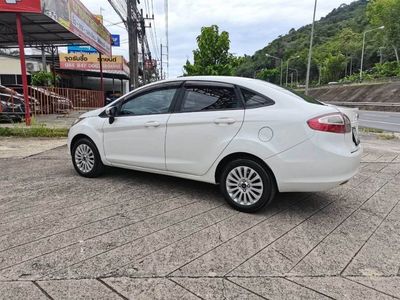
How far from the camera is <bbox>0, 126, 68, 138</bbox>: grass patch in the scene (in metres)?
10.9

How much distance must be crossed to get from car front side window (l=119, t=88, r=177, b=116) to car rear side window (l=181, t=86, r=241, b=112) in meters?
0.27

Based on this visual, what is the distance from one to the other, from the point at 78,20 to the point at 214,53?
20559 mm

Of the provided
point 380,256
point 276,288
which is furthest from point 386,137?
point 276,288

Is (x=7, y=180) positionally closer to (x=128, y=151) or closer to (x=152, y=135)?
(x=128, y=151)

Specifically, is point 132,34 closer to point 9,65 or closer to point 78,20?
point 78,20

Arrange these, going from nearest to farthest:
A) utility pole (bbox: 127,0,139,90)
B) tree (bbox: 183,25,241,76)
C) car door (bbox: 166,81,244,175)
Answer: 1. car door (bbox: 166,81,244,175)
2. utility pole (bbox: 127,0,139,90)
3. tree (bbox: 183,25,241,76)

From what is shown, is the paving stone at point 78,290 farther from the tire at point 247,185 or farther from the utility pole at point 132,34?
the utility pole at point 132,34

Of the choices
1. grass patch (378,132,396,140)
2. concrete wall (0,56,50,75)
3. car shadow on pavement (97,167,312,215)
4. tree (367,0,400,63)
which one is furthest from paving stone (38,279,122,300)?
tree (367,0,400,63)

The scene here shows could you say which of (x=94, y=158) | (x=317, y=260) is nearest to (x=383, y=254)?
(x=317, y=260)

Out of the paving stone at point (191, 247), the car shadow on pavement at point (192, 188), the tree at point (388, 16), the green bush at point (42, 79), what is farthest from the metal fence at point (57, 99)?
the tree at point (388, 16)

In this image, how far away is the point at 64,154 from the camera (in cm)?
793

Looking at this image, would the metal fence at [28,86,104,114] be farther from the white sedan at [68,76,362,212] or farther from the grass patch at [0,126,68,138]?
the white sedan at [68,76,362,212]

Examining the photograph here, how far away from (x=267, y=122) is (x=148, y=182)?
2277 mm

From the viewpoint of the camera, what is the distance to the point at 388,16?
59.8 meters
